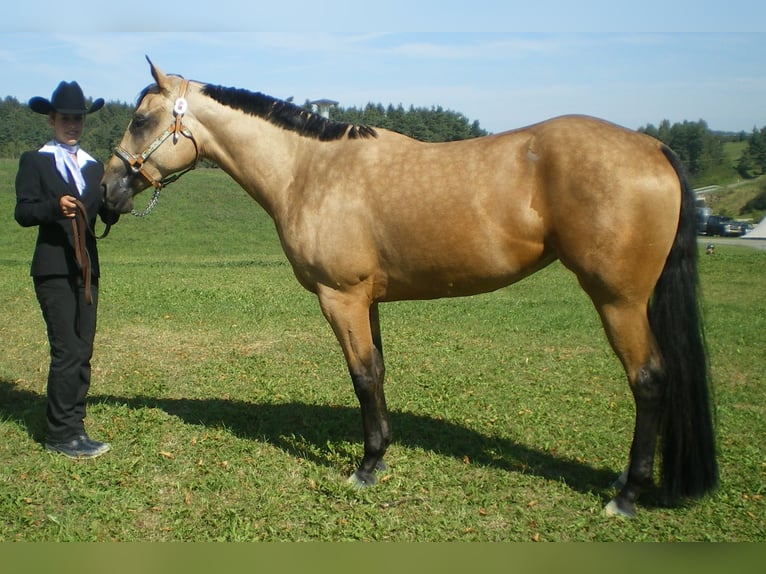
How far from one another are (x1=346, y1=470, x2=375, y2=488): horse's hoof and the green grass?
0.07 m

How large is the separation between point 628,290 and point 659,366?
1.74ft

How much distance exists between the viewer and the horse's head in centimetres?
484

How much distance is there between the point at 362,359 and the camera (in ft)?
15.0

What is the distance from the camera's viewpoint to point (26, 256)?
22156 mm

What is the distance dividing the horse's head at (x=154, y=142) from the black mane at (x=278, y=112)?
0.27m

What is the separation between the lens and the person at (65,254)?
4828mm

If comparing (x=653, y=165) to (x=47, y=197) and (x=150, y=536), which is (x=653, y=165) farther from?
(x=47, y=197)

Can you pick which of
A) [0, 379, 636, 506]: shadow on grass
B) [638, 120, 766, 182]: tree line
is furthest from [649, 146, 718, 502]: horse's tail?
[638, 120, 766, 182]: tree line

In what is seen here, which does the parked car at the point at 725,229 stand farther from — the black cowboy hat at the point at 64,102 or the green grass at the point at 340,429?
the black cowboy hat at the point at 64,102

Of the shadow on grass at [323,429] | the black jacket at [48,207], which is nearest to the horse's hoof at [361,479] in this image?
the shadow on grass at [323,429]

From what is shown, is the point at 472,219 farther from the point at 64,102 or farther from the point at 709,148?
the point at 709,148

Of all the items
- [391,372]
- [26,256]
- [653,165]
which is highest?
[653,165]

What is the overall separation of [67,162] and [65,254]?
0.70 m

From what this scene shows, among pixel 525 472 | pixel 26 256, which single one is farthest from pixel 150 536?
pixel 26 256
